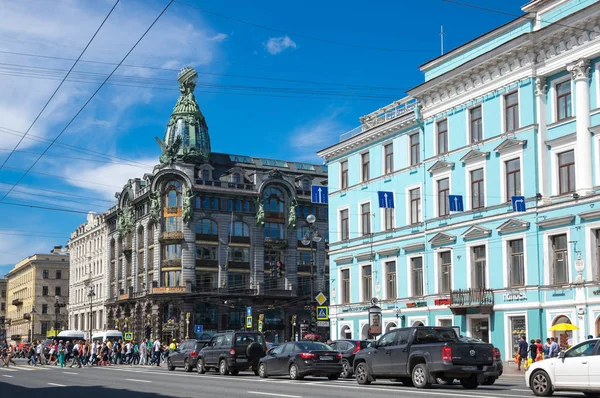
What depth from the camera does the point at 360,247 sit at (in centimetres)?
5147

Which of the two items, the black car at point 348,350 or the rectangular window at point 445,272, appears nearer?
the black car at point 348,350

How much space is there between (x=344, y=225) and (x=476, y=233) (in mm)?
13554

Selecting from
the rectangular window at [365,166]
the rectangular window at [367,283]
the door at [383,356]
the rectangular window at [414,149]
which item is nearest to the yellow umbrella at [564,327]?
the door at [383,356]

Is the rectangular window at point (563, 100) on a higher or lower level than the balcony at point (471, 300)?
higher

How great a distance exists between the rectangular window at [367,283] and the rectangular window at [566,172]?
15857 millimetres

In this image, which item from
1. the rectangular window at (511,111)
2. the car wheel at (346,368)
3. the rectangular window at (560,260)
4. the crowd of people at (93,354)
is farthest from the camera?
the crowd of people at (93,354)

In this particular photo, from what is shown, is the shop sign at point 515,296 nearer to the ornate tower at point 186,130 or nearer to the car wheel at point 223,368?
the car wheel at point 223,368

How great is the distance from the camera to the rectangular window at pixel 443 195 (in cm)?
4438

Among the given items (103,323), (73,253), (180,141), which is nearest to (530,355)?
(180,141)

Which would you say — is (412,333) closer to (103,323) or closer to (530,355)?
(530,355)

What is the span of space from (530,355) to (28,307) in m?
122

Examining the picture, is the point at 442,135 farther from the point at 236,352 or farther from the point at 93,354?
the point at 93,354

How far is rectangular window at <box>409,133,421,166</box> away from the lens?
47.2 metres

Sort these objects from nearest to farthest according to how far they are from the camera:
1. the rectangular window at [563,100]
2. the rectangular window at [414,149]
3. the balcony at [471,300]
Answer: the rectangular window at [563,100] → the balcony at [471,300] → the rectangular window at [414,149]
